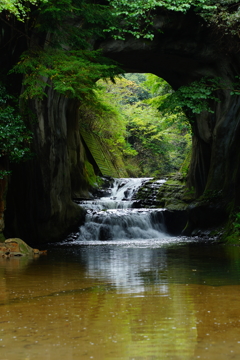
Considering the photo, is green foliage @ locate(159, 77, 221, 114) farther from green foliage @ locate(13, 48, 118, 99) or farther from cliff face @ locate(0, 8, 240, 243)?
green foliage @ locate(13, 48, 118, 99)

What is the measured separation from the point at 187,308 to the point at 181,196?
58.3ft

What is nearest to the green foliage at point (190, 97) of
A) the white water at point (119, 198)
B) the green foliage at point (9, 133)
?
the green foliage at point (9, 133)

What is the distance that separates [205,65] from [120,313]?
15.4 metres

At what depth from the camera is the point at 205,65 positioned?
17.3m

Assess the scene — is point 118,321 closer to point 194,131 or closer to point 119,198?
point 194,131

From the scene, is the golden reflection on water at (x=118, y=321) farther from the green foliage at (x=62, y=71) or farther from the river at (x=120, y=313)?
the green foliage at (x=62, y=71)

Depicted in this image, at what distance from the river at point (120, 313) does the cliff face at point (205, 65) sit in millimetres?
9422

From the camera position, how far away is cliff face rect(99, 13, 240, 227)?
1590cm

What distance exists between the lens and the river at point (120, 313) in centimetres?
261

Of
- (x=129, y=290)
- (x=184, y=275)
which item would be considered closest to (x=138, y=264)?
(x=184, y=275)

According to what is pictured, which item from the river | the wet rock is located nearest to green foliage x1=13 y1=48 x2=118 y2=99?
the wet rock

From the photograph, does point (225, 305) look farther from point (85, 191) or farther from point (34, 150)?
point (85, 191)

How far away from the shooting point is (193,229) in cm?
1780

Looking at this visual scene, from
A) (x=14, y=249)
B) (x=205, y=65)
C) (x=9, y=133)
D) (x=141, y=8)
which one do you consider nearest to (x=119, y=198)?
(x=205, y=65)
